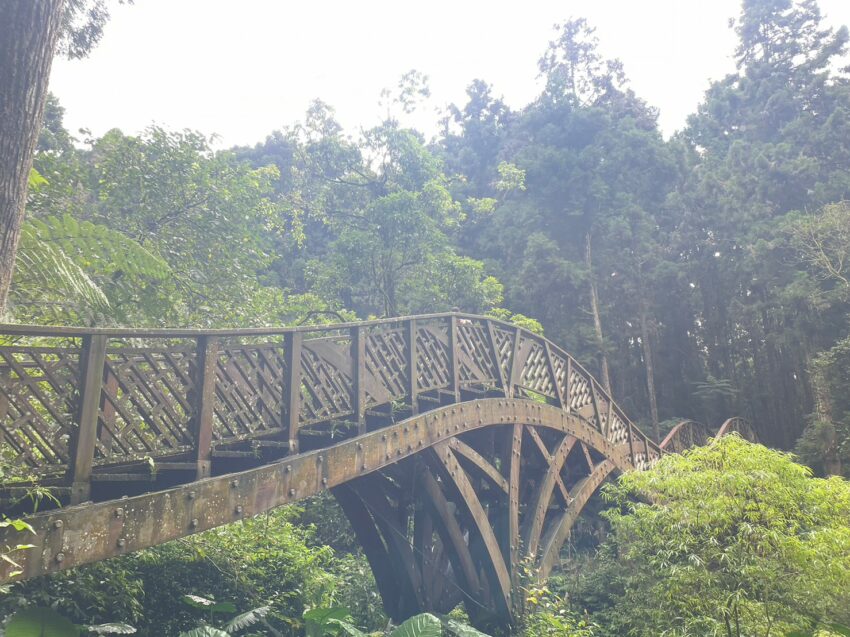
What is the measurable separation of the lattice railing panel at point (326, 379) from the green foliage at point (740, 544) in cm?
386

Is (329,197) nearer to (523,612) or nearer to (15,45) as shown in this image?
(523,612)

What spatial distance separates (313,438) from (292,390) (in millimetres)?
1393

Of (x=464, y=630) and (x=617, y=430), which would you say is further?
(x=617, y=430)

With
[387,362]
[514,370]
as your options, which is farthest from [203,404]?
[514,370]

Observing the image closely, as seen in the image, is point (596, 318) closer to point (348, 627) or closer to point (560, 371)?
point (560, 371)

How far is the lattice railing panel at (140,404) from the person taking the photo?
3637mm

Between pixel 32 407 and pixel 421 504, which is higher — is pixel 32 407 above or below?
above

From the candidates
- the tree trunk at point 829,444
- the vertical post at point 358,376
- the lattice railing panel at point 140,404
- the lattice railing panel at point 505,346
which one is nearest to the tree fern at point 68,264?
the lattice railing panel at point 140,404

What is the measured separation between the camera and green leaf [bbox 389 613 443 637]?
412 centimetres

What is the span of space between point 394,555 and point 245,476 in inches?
166

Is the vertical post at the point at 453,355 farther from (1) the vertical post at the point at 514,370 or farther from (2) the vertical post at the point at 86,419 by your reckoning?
(2) the vertical post at the point at 86,419

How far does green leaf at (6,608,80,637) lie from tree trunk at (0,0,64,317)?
1.64m

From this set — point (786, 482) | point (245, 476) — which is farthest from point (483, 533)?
point (245, 476)

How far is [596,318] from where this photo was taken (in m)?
24.0
